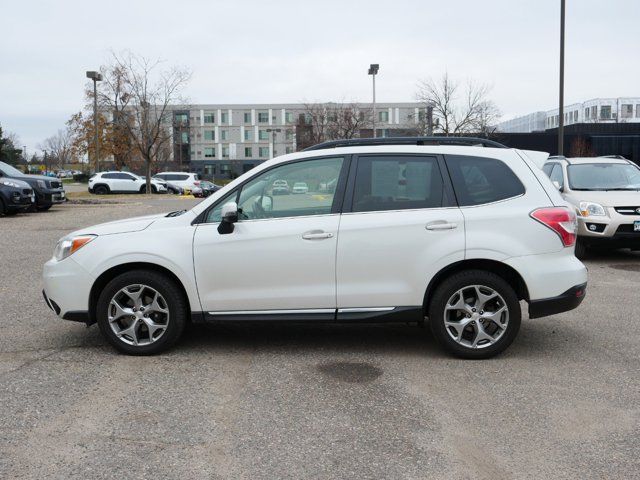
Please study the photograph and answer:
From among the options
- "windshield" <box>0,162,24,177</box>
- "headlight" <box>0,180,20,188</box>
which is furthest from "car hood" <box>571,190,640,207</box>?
"windshield" <box>0,162,24,177</box>

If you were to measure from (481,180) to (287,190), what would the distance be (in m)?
1.63

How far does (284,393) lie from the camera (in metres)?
4.56

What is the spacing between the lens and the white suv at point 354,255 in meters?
5.22

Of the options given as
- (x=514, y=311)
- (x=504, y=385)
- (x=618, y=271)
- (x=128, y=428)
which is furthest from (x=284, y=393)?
(x=618, y=271)

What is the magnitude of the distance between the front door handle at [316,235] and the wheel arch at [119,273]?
43.9 inches

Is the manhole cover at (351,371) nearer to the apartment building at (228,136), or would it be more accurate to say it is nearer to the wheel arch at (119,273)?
the wheel arch at (119,273)

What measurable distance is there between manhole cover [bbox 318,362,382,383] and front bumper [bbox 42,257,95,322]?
2052 mm

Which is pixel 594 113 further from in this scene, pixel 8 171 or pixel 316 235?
pixel 316 235

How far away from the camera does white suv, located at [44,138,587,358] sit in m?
5.22

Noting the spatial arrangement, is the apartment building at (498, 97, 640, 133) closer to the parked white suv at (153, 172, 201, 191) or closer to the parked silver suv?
the parked white suv at (153, 172, 201, 191)

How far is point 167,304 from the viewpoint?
5.31m

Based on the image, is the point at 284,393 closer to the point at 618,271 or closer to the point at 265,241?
the point at 265,241

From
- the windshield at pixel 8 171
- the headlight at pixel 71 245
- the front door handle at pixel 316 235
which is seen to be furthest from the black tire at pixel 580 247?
the windshield at pixel 8 171

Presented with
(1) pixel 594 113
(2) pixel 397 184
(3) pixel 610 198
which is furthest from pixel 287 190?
(1) pixel 594 113
